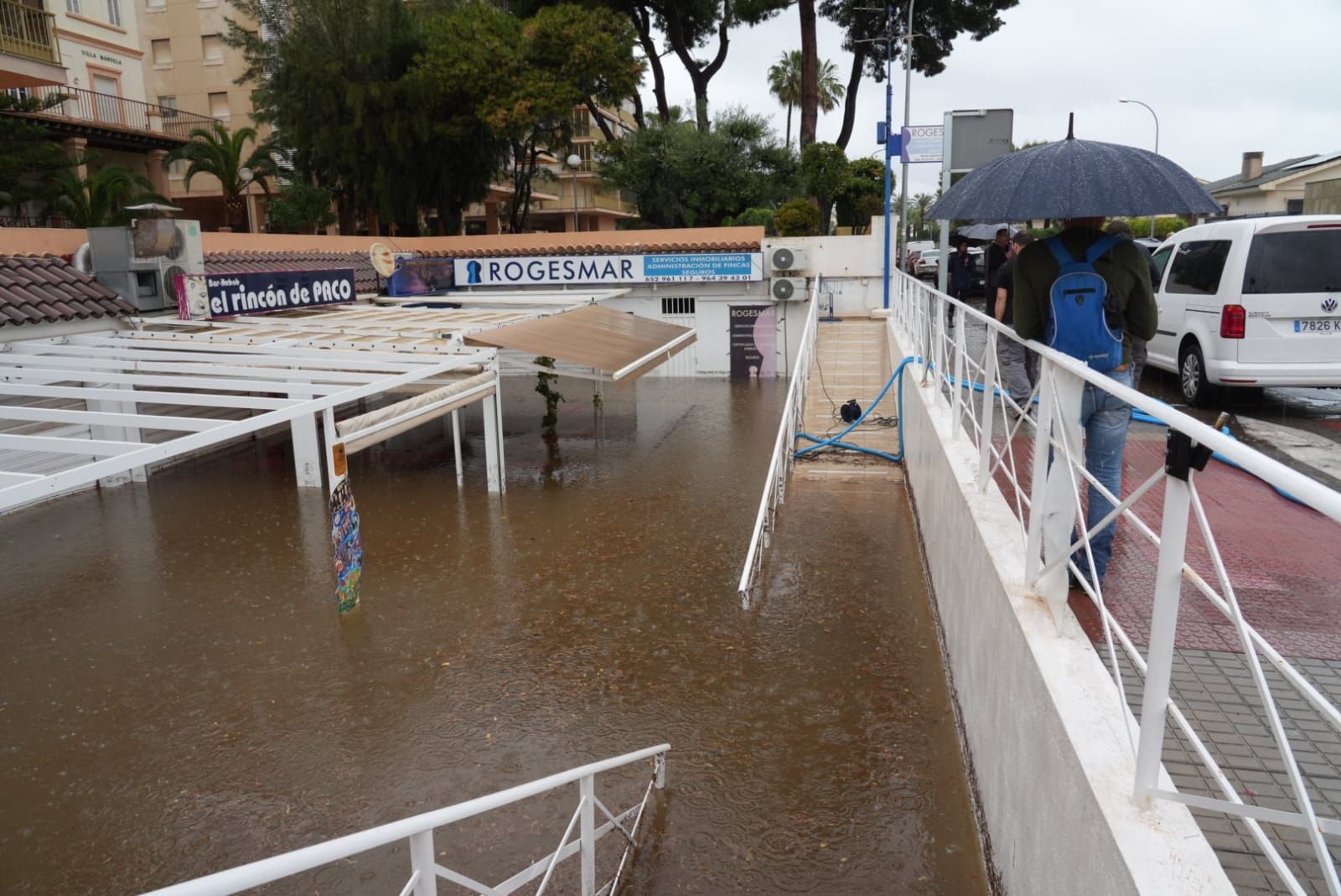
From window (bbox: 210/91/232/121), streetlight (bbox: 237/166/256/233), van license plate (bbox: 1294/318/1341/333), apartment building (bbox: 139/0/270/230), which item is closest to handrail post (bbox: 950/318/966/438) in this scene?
van license plate (bbox: 1294/318/1341/333)

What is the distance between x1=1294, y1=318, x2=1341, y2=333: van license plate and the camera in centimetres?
913

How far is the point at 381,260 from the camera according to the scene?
2244 cm

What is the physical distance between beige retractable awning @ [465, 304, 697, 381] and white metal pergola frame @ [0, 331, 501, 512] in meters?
0.68

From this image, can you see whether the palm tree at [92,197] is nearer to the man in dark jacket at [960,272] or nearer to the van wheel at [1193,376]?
the man in dark jacket at [960,272]

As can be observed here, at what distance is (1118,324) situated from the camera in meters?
4.46

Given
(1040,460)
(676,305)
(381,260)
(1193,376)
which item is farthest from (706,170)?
(1040,460)

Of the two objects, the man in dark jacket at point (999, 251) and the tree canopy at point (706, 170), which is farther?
the tree canopy at point (706, 170)

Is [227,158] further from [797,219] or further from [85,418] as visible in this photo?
[85,418]

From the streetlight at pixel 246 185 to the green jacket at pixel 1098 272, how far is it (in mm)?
25499

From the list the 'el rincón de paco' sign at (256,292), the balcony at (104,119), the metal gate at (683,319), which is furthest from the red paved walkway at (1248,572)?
the balcony at (104,119)

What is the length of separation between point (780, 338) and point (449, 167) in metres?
13.0

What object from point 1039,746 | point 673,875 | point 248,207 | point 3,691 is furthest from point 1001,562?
point 248,207

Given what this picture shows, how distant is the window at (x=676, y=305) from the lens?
2462 centimetres

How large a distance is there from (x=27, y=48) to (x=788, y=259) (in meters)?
16.3
